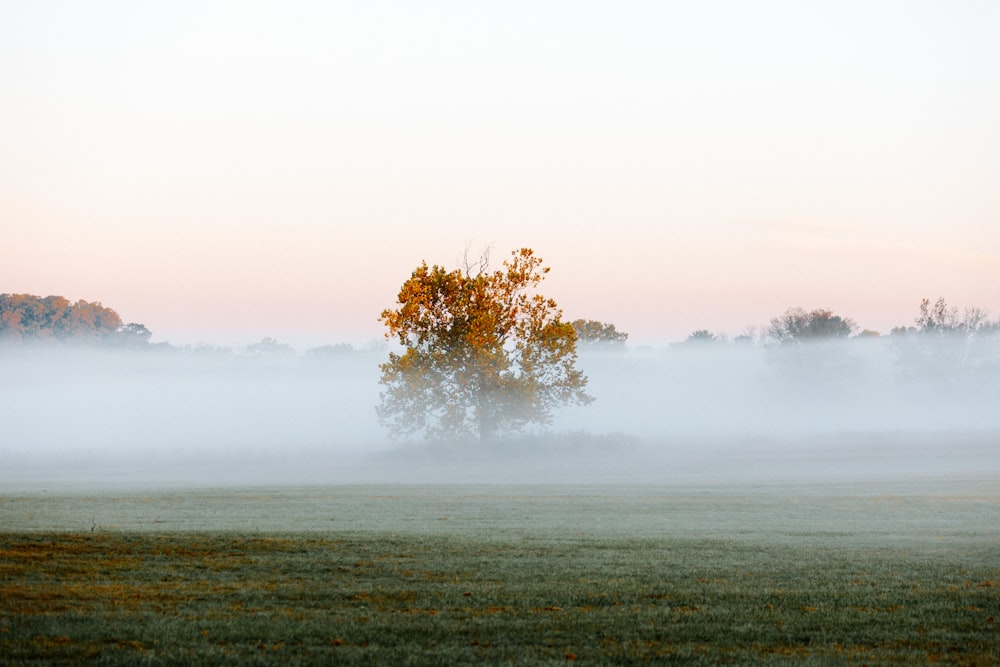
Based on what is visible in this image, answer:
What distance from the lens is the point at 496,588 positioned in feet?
45.1

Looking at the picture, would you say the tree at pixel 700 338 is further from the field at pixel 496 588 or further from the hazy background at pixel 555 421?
the field at pixel 496 588

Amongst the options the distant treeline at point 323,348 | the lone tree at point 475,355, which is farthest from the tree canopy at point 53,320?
the lone tree at point 475,355

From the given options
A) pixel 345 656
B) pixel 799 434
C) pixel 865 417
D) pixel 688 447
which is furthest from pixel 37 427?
pixel 345 656

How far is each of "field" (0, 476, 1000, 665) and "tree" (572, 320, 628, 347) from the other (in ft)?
378

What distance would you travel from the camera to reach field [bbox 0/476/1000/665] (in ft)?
34.0

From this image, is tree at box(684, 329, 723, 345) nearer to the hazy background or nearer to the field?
the hazy background

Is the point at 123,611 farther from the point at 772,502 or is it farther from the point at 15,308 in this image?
the point at 15,308

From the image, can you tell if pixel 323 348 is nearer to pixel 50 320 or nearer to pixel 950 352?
pixel 50 320

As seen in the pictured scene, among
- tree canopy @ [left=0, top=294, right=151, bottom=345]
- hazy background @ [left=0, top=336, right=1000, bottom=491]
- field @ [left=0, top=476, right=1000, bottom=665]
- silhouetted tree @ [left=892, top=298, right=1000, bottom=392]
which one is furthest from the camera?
tree canopy @ [left=0, top=294, right=151, bottom=345]

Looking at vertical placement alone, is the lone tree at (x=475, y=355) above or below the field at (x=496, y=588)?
above

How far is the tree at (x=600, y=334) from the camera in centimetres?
14135

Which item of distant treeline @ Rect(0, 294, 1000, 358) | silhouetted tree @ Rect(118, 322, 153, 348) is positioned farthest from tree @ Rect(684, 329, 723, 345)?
silhouetted tree @ Rect(118, 322, 153, 348)

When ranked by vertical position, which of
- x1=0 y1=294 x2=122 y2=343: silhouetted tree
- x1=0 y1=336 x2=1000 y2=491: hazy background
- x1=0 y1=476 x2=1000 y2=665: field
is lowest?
x1=0 y1=476 x2=1000 y2=665: field

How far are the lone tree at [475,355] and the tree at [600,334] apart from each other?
244 feet
